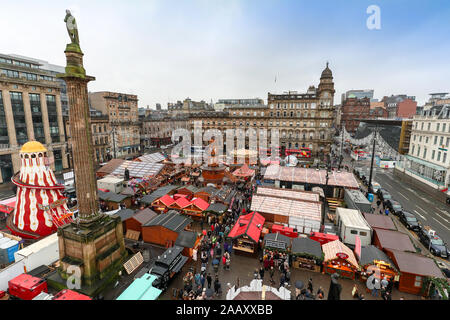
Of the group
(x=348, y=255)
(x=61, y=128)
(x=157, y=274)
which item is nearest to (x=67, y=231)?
(x=157, y=274)

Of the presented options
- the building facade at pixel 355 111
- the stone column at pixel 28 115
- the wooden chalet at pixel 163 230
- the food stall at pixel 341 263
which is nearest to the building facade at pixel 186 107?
the stone column at pixel 28 115

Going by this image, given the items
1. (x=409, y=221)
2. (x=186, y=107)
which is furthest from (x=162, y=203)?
(x=186, y=107)

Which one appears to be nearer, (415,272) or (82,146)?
(415,272)

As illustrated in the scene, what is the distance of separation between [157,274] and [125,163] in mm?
27507

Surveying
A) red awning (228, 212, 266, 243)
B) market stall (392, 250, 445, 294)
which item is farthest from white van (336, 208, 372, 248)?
red awning (228, 212, 266, 243)

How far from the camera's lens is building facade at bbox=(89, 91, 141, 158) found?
58888 mm

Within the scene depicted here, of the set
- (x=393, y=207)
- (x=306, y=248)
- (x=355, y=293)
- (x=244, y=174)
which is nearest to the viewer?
(x=355, y=293)

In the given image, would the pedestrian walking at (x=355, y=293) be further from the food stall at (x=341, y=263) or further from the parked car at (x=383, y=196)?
the parked car at (x=383, y=196)

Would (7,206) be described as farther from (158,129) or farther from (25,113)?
(158,129)

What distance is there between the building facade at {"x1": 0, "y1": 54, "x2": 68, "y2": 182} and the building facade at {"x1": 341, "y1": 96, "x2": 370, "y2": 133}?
4406 inches

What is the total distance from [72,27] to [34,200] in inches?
576

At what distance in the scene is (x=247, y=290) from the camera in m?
11.6

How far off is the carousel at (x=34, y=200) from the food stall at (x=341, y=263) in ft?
69.1

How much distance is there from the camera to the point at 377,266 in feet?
46.2
